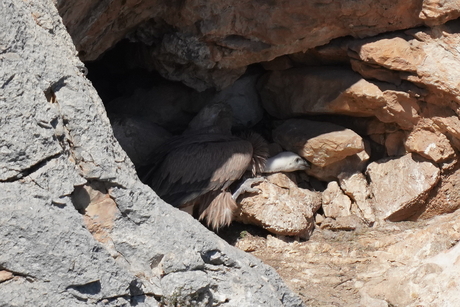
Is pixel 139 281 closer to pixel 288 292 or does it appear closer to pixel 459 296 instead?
pixel 288 292

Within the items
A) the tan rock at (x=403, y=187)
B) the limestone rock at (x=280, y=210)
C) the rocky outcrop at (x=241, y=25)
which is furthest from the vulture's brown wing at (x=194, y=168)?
the tan rock at (x=403, y=187)

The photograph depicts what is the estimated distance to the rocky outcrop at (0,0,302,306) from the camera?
2.58m

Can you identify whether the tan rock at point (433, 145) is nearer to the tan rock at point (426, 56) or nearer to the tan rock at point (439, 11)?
the tan rock at point (426, 56)

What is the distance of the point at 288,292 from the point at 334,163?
243 centimetres

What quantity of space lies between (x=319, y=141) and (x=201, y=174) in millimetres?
1051

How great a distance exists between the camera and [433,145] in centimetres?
521

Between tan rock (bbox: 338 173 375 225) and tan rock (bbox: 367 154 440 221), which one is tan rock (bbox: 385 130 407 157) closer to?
tan rock (bbox: 367 154 440 221)

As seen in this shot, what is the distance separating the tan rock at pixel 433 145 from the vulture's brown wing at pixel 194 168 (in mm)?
1388

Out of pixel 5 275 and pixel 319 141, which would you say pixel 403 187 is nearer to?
pixel 319 141

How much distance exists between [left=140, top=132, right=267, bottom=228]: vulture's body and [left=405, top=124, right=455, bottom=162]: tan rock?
1380mm

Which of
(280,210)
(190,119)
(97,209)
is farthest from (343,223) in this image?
(97,209)

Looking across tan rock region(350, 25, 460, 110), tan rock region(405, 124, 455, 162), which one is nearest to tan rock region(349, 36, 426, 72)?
tan rock region(350, 25, 460, 110)

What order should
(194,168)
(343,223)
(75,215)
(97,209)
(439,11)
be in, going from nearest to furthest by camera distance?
(75,215) → (97,209) → (439,11) → (194,168) → (343,223)

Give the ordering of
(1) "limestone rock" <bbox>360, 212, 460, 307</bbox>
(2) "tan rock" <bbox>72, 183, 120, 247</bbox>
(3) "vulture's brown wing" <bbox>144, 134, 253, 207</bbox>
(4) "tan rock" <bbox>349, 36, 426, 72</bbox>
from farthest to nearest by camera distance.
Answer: (3) "vulture's brown wing" <bbox>144, 134, 253, 207</bbox>
(4) "tan rock" <bbox>349, 36, 426, 72</bbox>
(1) "limestone rock" <bbox>360, 212, 460, 307</bbox>
(2) "tan rock" <bbox>72, 183, 120, 247</bbox>
